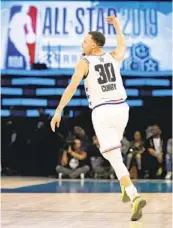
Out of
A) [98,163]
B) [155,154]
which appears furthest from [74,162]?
[155,154]

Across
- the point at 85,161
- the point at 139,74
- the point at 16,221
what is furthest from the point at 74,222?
the point at 139,74

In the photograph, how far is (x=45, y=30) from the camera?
1225 centimetres

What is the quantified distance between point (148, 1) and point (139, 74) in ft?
5.32

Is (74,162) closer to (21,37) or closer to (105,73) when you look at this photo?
(21,37)

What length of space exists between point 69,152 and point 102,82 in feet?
22.6

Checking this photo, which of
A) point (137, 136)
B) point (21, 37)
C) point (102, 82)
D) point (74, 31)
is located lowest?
point (137, 136)

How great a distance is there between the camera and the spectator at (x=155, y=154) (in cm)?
1157

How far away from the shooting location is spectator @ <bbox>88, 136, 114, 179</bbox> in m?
11.6

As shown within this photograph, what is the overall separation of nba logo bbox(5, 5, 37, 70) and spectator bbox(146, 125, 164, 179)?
300cm

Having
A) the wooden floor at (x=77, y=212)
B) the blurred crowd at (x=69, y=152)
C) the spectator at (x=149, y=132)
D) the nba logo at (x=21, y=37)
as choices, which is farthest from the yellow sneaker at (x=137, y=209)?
the nba logo at (x=21, y=37)

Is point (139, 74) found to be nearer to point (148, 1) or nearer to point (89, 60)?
point (148, 1)

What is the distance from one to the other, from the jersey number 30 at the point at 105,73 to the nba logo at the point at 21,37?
295 inches

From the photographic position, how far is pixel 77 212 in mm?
4996

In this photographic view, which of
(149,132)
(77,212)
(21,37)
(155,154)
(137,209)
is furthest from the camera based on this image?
(21,37)
